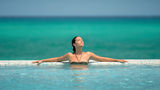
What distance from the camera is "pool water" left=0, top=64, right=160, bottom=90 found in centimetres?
453

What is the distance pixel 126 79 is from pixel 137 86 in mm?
405

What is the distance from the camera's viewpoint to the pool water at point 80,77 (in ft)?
14.9

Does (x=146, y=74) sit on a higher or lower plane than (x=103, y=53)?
lower

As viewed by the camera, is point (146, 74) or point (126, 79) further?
point (146, 74)

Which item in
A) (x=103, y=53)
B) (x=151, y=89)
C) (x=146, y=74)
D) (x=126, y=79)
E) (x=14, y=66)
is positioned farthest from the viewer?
(x=103, y=53)

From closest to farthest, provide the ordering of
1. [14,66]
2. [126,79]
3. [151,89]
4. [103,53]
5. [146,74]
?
[151,89] < [126,79] < [146,74] < [14,66] < [103,53]

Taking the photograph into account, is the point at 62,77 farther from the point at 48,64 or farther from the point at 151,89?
the point at 151,89

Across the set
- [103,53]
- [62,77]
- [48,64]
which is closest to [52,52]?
[103,53]

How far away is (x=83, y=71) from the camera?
5414 mm

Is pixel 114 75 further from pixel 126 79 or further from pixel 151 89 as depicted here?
pixel 151 89

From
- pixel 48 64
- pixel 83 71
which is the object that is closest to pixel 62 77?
pixel 83 71

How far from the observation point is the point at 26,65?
19.1 feet

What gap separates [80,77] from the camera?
5.04 m

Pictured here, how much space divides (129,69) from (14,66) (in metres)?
1.92
